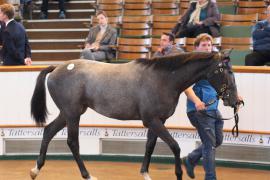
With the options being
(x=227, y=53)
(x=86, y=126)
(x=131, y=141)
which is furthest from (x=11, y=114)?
(x=227, y=53)

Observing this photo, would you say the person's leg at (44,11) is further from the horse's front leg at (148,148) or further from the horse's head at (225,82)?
the horse's head at (225,82)

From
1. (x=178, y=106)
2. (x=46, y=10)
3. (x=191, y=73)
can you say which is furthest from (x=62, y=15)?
(x=191, y=73)

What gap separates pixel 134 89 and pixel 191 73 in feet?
2.13

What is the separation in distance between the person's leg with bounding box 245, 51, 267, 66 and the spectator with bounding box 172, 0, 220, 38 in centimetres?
149

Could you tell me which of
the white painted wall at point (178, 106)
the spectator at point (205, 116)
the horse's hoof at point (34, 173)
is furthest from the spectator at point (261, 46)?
the horse's hoof at point (34, 173)

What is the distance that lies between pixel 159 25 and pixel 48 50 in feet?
10.0

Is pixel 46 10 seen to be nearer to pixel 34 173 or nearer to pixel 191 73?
pixel 34 173

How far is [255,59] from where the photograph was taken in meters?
10.5

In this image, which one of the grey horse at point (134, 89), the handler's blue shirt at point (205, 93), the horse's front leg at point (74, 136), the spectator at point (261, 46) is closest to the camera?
the grey horse at point (134, 89)

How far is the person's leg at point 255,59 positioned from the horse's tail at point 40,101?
10.5ft

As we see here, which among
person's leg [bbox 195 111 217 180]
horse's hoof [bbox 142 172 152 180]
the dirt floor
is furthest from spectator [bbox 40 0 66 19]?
person's leg [bbox 195 111 217 180]

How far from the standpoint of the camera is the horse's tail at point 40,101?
8.45m

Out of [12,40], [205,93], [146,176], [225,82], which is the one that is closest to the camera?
[225,82]

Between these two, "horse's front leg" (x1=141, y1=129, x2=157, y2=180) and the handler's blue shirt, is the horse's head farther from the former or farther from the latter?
"horse's front leg" (x1=141, y1=129, x2=157, y2=180)
